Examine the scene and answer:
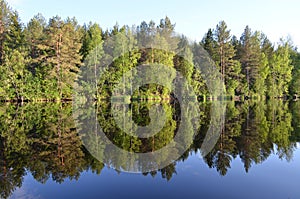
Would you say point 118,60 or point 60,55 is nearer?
point 60,55

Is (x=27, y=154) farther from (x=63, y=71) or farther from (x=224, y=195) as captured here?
(x=63, y=71)

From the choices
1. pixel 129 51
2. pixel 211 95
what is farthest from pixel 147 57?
pixel 211 95

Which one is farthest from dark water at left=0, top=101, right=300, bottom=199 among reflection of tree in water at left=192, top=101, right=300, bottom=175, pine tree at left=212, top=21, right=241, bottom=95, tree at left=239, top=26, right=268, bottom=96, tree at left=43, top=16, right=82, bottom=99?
tree at left=239, top=26, right=268, bottom=96

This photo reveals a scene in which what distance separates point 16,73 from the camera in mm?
39375

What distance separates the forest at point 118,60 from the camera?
41.3 meters

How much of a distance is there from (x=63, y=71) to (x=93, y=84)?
6.68m

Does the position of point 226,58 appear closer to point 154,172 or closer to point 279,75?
point 279,75

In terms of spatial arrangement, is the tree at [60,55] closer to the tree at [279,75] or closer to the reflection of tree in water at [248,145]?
the reflection of tree in water at [248,145]

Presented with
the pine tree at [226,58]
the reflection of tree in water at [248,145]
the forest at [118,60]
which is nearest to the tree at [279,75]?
Answer: the forest at [118,60]

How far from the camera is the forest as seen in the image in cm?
4131

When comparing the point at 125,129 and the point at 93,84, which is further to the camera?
the point at 93,84

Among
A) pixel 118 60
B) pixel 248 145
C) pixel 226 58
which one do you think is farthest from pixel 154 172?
pixel 226 58

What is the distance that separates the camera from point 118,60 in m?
48.4

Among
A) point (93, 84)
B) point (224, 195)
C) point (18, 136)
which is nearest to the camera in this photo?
point (224, 195)
